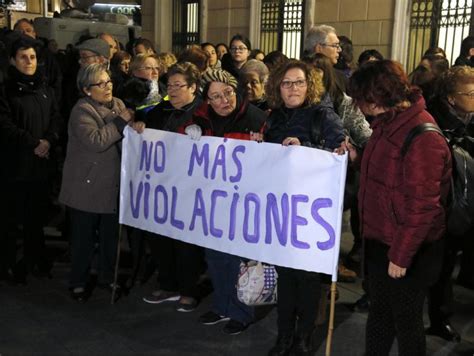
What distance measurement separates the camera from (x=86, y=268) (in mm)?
4414

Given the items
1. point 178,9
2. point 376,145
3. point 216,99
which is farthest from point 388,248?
point 178,9

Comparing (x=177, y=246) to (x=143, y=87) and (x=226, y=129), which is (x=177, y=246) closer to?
(x=226, y=129)

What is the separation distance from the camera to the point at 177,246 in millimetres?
4254

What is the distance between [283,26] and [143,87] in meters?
7.51

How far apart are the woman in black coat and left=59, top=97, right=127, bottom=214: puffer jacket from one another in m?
0.39

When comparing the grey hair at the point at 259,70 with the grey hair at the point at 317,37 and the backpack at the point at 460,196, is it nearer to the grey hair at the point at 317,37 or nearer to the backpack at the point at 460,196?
the grey hair at the point at 317,37

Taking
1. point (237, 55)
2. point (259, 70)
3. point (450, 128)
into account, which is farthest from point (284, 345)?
point (237, 55)

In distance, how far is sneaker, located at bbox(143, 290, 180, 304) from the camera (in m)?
4.36

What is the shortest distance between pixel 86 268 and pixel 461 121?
9.41ft

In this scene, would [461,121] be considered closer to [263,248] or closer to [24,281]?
[263,248]

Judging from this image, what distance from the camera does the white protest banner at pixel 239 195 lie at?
3111mm

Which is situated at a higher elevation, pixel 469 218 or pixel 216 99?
pixel 216 99

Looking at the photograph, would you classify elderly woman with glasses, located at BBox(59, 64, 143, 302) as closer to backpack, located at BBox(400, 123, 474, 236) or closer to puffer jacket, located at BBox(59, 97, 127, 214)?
puffer jacket, located at BBox(59, 97, 127, 214)

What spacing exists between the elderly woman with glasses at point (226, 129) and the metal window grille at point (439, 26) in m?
6.44
